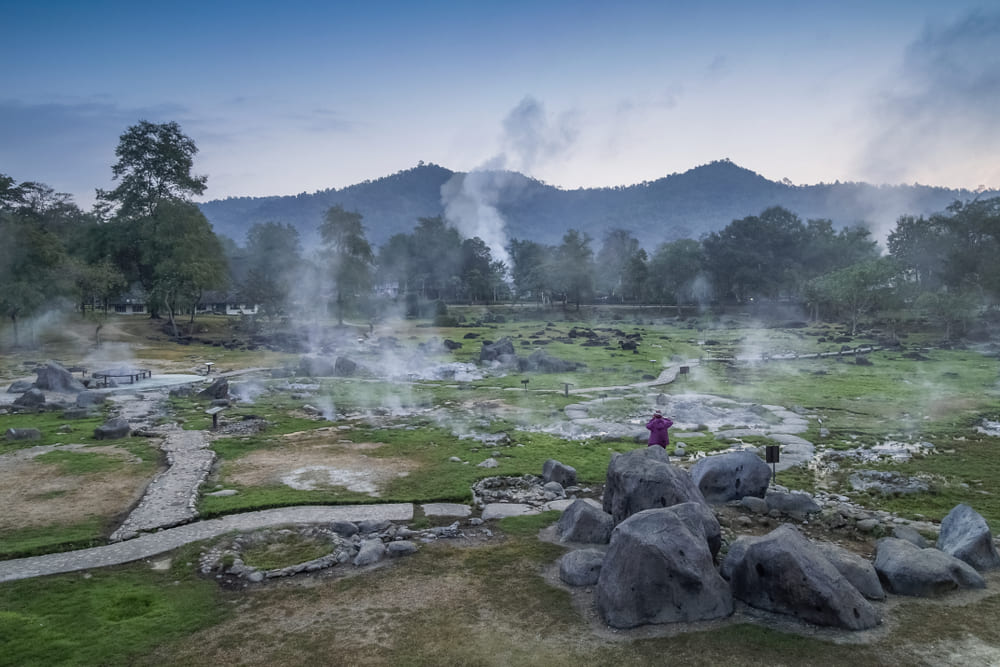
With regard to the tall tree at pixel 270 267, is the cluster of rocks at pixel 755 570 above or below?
below

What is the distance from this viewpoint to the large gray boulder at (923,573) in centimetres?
980

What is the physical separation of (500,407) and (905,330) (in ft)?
201

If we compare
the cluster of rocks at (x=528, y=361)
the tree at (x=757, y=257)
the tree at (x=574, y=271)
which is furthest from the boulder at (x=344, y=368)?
the tree at (x=757, y=257)

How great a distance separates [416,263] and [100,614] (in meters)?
114

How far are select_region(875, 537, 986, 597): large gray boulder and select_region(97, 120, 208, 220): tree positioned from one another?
2499 inches

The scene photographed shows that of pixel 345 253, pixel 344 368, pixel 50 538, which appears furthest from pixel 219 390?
pixel 345 253

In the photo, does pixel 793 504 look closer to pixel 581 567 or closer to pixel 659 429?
pixel 659 429

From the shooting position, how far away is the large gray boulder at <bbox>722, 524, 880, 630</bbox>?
29.1ft

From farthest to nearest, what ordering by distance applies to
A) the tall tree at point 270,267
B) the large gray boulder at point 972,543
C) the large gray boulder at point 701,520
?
the tall tree at point 270,267
the large gray boulder at point 972,543
the large gray boulder at point 701,520

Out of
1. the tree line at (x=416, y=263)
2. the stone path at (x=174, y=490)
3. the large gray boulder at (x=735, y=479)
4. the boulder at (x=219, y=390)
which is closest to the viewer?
the stone path at (x=174, y=490)

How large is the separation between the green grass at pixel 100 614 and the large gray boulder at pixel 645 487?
7.26m

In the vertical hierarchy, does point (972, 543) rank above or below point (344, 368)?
above

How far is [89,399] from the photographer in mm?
26219

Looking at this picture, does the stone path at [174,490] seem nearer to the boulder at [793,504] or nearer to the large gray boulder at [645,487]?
the large gray boulder at [645,487]
